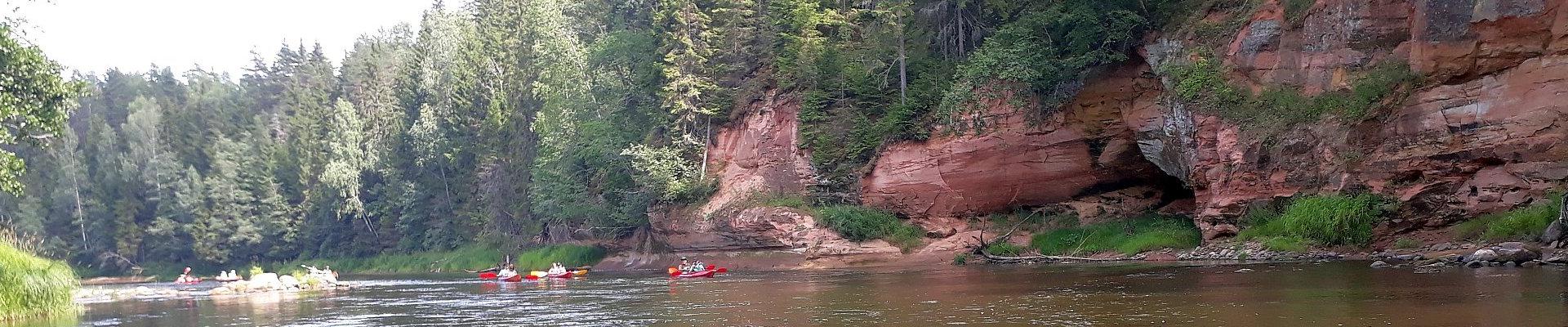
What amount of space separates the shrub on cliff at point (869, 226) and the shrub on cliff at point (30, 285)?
25337 millimetres

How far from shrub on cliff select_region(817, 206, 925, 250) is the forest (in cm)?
207

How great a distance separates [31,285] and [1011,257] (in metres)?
28.2

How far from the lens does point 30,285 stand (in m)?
23.1

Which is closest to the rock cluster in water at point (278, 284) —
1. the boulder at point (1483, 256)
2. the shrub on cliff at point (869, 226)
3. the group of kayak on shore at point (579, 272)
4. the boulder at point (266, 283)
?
the boulder at point (266, 283)

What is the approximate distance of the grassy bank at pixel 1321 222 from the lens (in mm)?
32094

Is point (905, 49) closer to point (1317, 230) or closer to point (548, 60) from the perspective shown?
point (1317, 230)

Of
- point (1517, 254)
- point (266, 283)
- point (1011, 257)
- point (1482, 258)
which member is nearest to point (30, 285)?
point (266, 283)

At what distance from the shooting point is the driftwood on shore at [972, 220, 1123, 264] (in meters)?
39.9

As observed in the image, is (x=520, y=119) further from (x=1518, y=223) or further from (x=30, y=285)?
(x=1518, y=223)

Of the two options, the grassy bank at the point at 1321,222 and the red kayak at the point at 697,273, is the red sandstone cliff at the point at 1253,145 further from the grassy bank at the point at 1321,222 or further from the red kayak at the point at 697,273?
the red kayak at the point at 697,273

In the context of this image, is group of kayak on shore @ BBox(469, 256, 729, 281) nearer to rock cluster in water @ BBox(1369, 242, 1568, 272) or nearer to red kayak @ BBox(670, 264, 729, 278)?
red kayak @ BBox(670, 264, 729, 278)

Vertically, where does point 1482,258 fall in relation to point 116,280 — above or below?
below

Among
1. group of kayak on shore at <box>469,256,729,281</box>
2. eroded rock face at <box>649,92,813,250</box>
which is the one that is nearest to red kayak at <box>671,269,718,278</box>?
group of kayak on shore at <box>469,256,729,281</box>

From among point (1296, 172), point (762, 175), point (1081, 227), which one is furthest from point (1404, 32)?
point (762, 175)
